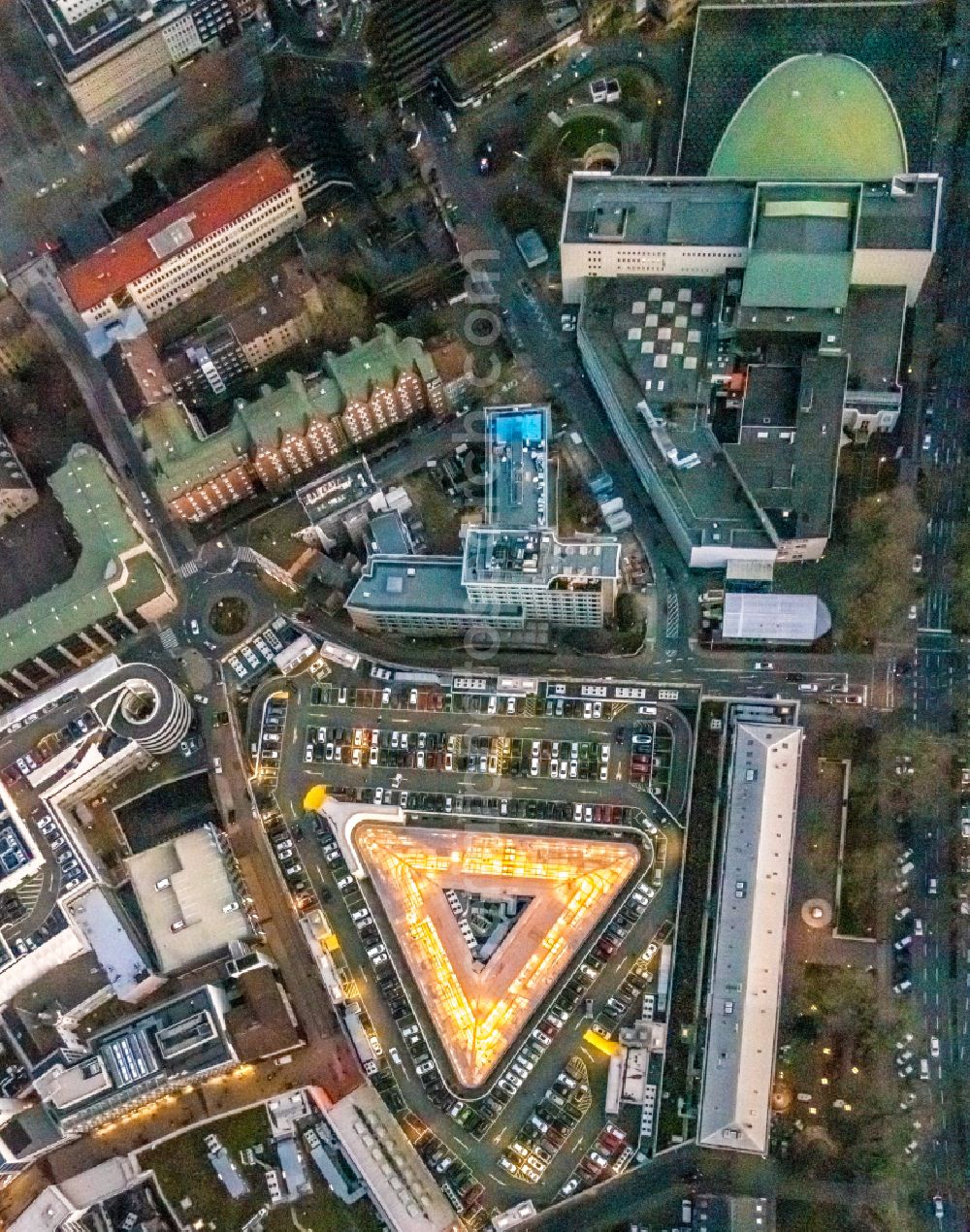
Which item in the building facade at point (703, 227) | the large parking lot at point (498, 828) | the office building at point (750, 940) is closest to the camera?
the office building at point (750, 940)

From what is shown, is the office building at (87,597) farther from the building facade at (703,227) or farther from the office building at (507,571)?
the building facade at (703,227)

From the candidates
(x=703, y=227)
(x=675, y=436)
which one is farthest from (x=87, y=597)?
(x=703, y=227)

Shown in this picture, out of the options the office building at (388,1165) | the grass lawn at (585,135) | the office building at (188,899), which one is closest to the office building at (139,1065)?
the office building at (188,899)

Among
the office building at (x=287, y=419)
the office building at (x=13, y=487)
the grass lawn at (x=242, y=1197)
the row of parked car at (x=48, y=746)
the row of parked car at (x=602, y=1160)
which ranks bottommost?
the grass lawn at (x=242, y=1197)

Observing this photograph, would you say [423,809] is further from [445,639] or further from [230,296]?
[230,296]

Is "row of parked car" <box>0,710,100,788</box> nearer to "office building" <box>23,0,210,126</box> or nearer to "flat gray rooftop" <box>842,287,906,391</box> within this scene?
"office building" <box>23,0,210,126</box>

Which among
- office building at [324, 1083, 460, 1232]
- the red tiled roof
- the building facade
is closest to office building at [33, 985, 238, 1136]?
office building at [324, 1083, 460, 1232]
